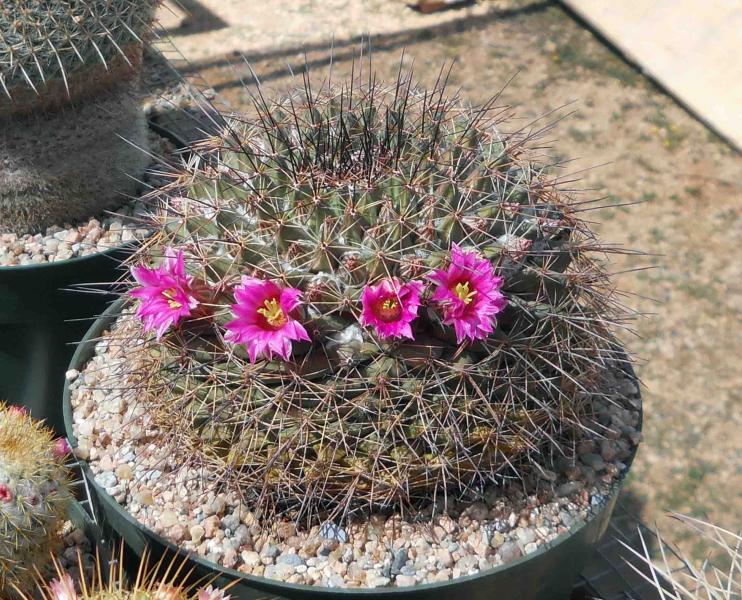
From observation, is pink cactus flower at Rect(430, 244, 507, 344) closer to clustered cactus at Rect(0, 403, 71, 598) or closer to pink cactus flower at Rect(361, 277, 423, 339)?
pink cactus flower at Rect(361, 277, 423, 339)

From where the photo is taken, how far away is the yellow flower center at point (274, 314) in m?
1.53

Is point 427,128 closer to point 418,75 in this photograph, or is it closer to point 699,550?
point 699,550

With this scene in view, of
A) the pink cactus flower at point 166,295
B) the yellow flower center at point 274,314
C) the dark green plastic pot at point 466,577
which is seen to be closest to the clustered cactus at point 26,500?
the dark green plastic pot at point 466,577

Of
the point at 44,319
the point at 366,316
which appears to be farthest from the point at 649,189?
the point at 366,316

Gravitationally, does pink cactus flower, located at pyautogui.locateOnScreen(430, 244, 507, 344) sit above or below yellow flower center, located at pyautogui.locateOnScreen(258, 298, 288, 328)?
above

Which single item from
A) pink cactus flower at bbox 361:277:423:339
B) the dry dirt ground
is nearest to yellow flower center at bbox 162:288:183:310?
pink cactus flower at bbox 361:277:423:339

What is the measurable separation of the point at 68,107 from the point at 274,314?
1.31 meters

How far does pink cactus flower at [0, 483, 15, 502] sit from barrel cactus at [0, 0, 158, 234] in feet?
2.70

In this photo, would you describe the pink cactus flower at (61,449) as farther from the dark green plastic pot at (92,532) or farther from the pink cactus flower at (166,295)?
the pink cactus flower at (166,295)

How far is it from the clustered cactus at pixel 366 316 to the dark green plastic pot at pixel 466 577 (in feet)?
0.51

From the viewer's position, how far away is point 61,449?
1967 mm

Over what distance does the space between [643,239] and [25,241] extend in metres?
2.39

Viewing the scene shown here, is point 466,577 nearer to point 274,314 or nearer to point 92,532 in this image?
point 274,314

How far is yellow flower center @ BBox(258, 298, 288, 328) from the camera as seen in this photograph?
153cm
